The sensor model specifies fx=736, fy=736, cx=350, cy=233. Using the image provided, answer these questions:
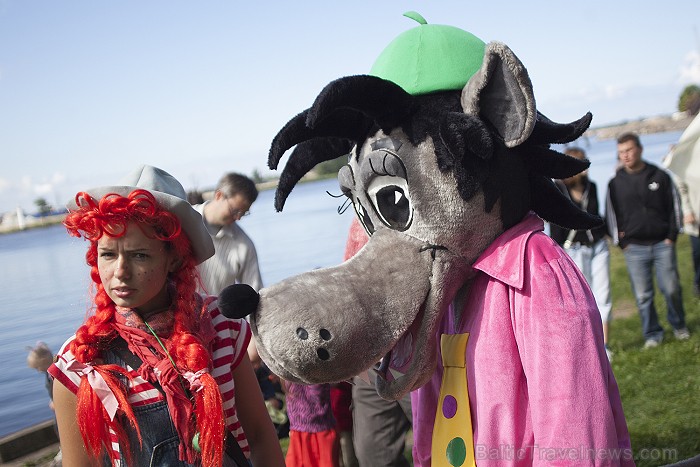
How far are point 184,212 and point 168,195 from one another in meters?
0.07

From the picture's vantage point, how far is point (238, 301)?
1699mm

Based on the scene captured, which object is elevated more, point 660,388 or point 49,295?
point 660,388

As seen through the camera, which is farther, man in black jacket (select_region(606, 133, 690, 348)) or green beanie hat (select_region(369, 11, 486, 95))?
man in black jacket (select_region(606, 133, 690, 348))

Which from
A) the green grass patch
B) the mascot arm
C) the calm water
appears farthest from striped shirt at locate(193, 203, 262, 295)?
the mascot arm

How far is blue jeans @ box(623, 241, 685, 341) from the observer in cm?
613

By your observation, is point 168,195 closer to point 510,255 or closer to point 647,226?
point 510,255

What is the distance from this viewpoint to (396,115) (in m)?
1.89

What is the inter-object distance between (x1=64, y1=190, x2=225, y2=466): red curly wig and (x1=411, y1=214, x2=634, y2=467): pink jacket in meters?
0.68

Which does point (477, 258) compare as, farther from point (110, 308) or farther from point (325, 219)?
point (325, 219)

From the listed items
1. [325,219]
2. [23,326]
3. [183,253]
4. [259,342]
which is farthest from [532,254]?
[325,219]

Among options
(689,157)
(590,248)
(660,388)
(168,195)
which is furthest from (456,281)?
(590,248)

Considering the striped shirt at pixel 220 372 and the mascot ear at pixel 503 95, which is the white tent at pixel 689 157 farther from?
the striped shirt at pixel 220 372

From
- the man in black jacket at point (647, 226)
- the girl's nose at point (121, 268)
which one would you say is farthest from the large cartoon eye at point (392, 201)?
the man in black jacket at point (647, 226)

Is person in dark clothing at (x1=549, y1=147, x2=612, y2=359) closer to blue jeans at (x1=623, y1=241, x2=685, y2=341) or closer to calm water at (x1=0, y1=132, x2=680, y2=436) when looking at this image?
calm water at (x1=0, y1=132, x2=680, y2=436)
